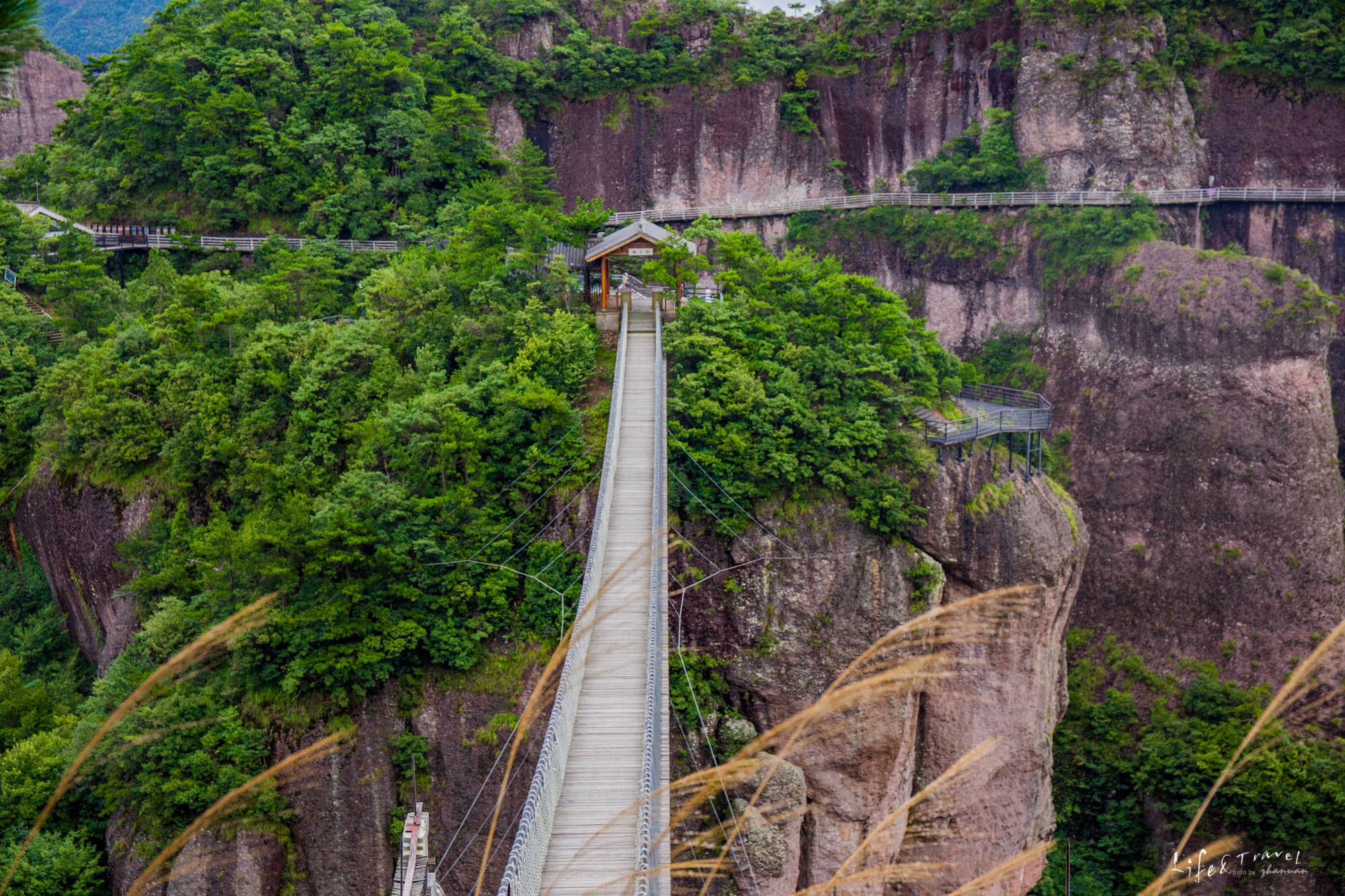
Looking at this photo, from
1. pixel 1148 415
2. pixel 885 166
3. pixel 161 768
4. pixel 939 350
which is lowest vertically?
pixel 161 768

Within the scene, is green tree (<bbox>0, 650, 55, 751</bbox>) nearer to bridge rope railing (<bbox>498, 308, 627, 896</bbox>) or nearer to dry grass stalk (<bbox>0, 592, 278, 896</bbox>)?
dry grass stalk (<bbox>0, 592, 278, 896</bbox>)

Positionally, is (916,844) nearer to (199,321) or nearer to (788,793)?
(788,793)

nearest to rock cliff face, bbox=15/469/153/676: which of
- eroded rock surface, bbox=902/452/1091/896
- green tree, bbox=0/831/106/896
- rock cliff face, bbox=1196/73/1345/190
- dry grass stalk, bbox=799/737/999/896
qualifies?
green tree, bbox=0/831/106/896

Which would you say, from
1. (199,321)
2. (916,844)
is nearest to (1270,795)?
(916,844)

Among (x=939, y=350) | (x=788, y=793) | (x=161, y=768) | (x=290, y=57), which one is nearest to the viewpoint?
(x=161, y=768)

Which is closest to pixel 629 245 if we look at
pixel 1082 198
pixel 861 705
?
pixel 861 705

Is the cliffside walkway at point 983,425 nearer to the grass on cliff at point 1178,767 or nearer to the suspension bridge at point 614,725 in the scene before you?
the suspension bridge at point 614,725

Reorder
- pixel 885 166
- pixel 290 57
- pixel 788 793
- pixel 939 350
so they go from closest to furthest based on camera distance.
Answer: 1. pixel 788 793
2. pixel 939 350
3. pixel 290 57
4. pixel 885 166
